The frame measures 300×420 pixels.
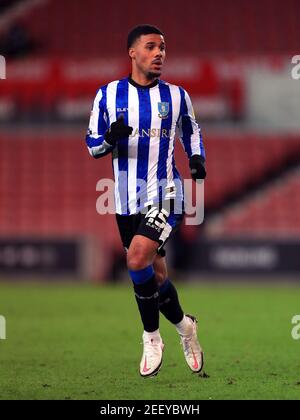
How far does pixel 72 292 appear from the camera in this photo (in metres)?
14.9

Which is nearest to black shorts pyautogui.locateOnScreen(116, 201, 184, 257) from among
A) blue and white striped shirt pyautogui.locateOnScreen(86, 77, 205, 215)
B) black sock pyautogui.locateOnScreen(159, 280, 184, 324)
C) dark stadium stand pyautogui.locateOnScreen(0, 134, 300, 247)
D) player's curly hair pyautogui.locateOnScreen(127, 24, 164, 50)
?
blue and white striped shirt pyautogui.locateOnScreen(86, 77, 205, 215)

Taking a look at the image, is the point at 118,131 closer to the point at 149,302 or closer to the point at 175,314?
the point at 149,302

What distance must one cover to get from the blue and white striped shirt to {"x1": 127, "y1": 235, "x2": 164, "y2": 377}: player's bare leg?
333 millimetres

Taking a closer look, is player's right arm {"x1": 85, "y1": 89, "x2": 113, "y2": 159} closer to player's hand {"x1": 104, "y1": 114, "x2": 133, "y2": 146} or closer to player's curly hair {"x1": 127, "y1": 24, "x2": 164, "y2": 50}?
player's hand {"x1": 104, "y1": 114, "x2": 133, "y2": 146}

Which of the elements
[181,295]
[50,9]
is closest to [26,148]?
[50,9]

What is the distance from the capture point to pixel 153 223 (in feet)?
21.7

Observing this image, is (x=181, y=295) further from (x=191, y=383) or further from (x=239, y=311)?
(x=191, y=383)

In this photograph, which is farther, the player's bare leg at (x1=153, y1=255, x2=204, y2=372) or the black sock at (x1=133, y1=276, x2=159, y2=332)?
the player's bare leg at (x1=153, y1=255, x2=204, y2=372)

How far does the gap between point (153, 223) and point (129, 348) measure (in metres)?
2.17

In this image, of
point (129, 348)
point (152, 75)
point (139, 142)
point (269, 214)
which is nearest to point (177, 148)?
point (269, 214)

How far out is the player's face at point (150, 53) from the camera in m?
6.78

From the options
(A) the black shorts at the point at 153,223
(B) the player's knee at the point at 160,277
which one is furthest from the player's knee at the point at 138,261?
(B) the player's knee at the point at 160,277

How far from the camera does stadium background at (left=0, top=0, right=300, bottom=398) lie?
55.4 ft

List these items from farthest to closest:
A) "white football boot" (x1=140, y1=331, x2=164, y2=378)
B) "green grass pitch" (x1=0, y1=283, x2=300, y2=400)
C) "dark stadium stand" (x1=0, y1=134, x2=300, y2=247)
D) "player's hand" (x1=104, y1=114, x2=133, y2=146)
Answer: "dark stadium stand" (x1=0, y1=134, x2=300, y2=247) → "white football boot" (x1=140, y1=331, x2=164, y2=378) → "player's hand" (x1=104, y1=114, x2=133, y2=146) → "green grass pitch" (x1=0, y1=283, x2=300, y2=400)
